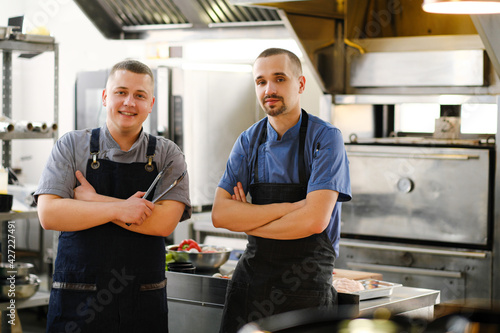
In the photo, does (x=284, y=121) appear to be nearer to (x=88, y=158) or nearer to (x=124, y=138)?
(x=124, y=138)

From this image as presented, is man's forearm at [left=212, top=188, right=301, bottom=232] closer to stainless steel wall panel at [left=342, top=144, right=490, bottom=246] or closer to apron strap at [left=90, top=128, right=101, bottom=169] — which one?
apron strap at [left=90, top=128, right=101, bottom=169]

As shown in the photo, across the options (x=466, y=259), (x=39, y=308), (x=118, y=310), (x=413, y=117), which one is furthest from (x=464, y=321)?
(x=39, y=308)

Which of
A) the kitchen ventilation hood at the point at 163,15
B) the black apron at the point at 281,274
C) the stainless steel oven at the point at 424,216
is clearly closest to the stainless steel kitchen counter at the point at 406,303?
the black apron at the point at 281,274

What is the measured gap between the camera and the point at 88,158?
265 cm

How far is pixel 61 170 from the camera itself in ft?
8.61

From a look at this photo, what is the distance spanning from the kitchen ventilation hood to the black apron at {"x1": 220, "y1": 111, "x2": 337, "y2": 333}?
94.2 inches

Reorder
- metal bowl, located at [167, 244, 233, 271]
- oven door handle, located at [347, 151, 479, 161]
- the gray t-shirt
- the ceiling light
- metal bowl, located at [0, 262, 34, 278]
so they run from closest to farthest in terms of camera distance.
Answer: the ceiling light → the gray t-shirt → metal bowl, located at [167, 244, 233, 271] → oven door handle, located at [347, 151, 479, 161] → metal bowl, located at [0, 262, 34, 278]

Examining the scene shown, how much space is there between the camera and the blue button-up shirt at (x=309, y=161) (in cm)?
264

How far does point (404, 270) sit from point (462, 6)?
2.30 metres

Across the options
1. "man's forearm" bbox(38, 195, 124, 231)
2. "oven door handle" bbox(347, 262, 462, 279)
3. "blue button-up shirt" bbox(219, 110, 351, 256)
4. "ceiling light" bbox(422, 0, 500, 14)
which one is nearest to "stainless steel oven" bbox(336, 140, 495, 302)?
"oven door handle" bbox(347, 262, 462, 279)

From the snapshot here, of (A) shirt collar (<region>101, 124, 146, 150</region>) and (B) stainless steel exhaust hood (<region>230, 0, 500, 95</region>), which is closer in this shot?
(A) shirt collar (<region>101, 124, 146, 150</region>)

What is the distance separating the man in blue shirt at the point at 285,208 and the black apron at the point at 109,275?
0.32 m

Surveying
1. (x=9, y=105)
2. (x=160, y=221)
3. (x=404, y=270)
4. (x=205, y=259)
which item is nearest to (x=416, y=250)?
(x=404, y=270)

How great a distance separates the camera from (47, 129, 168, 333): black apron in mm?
2523
